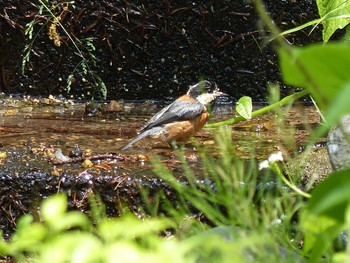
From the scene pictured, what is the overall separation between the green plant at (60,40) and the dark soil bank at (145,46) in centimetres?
1

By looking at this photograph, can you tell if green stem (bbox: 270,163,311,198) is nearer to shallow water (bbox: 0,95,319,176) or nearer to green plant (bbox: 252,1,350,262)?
green plant (bbox: 252,1,350,262)

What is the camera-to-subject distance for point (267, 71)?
736cm

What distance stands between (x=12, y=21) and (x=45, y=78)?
21.8 inches

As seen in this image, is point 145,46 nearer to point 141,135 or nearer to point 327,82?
point 141,135

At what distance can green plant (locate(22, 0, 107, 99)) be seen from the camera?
22.7 ft

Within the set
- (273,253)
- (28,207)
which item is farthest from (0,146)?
(273,253)

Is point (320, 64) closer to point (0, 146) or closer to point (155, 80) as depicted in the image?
point (0, 146)

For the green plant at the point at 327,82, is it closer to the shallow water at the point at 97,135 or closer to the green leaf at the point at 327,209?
the green leaf at the point at 327,209

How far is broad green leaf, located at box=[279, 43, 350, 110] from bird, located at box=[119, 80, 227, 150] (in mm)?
4620

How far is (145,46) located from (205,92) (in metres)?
1.00

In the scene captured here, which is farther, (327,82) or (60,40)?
(60,40)

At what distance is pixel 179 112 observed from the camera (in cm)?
623

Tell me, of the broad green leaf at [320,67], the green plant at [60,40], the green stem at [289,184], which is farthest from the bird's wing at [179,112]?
the broad green leaf at [320,67]

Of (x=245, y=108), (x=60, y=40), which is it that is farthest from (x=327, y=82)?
(x=60, y=40)
